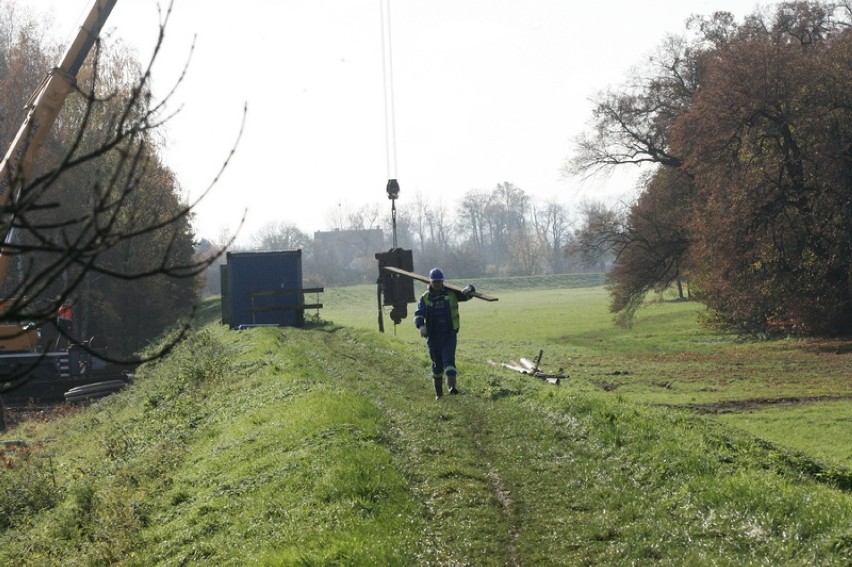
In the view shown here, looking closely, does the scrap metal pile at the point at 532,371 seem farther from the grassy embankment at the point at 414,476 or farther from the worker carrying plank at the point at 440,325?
the worker carrying plank at the point at 440,325

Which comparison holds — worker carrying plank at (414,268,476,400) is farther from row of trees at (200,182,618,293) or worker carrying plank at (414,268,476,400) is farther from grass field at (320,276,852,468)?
row of trees at (200,182,618,293)

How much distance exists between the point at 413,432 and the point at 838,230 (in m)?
28.9

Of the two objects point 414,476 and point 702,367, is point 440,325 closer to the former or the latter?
point 414,476

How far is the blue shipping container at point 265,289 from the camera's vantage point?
1511 inches

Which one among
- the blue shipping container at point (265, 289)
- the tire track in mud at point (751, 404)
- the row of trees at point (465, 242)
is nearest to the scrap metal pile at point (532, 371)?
the tire track in mud at point (751, 404)

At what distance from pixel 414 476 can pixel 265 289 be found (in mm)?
28787

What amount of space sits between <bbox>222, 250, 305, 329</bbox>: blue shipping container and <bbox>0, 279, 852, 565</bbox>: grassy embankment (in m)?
13.5

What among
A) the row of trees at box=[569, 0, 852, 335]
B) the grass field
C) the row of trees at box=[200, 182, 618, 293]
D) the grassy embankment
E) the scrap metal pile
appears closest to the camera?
the grassy embankment

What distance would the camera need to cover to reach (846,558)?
712 cm

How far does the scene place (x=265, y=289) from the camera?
39000mm

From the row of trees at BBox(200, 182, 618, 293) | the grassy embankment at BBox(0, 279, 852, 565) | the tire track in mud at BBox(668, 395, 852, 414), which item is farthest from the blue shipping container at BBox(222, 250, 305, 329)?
the row of trees at BBox(200, 182, 618, 293)

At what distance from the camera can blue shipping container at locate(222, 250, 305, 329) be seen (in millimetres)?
38375

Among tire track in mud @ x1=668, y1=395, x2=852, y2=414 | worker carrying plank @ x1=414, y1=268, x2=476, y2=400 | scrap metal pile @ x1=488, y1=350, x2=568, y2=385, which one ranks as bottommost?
tire track in mud @ x1=668, y1=395, x2=852, y2=414

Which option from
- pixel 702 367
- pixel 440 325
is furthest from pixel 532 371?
pixel 440 325
